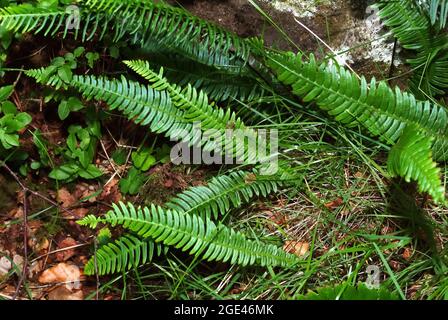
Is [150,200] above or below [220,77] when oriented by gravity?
below

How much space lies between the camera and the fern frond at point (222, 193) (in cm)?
252

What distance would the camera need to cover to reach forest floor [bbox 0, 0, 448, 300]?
8.18 ft

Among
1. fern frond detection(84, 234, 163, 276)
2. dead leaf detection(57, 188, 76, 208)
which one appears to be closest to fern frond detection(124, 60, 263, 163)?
fern frond detection(84, 234, 163, 276)

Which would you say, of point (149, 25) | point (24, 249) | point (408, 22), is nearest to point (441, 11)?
point (408, 22)

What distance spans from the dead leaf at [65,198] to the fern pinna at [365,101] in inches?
51.1

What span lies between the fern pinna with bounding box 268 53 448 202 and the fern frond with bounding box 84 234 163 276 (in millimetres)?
1022

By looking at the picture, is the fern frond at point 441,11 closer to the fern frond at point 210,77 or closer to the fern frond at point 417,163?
the fern frond at point 417,163

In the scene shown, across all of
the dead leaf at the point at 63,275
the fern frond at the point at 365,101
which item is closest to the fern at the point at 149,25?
the fern frond at the point at 365,101

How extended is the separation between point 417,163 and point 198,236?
0.96 metres
